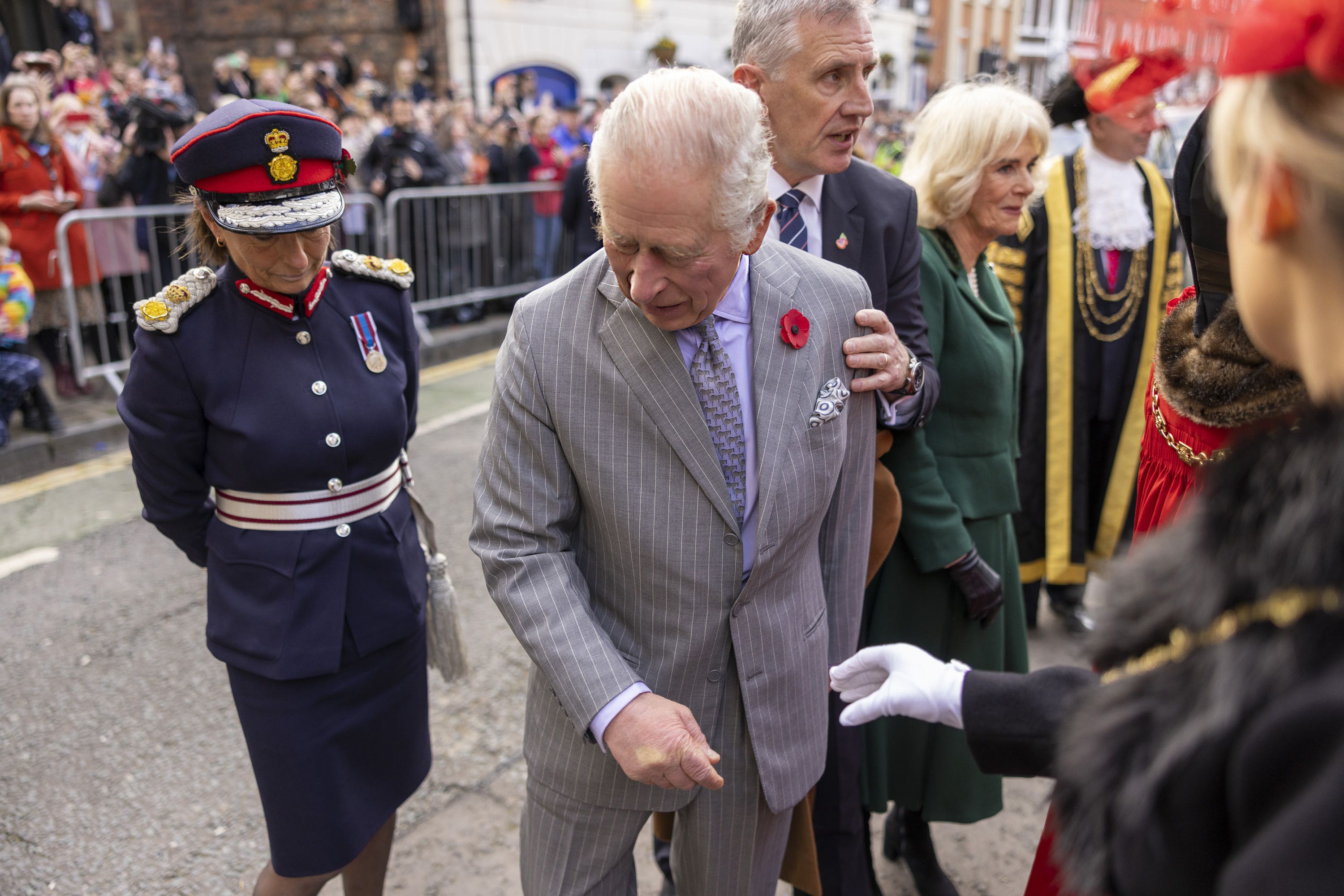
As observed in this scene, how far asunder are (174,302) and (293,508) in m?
0.47

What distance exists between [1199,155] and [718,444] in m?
0.88

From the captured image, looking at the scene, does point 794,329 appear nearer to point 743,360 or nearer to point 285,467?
point 743,360

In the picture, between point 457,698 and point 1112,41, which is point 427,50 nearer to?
point 457,698

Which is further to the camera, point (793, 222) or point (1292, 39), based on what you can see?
point (793, 222)

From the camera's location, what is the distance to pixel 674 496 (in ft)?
5.27

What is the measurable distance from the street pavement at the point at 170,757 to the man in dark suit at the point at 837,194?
452 millimetres

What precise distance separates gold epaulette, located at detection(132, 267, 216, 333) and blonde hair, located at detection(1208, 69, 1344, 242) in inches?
70.6

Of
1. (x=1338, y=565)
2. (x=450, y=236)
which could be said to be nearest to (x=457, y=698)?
(x=1338, y=565)

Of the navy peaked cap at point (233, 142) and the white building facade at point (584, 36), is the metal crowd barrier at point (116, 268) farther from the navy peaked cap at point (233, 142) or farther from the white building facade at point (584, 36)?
the white building facade at point (584, 36)

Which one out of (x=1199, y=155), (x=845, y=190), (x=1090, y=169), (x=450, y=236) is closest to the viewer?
(x=1199, y=155)

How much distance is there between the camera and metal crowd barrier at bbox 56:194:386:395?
6.21 m

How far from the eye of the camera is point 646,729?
1510 mm

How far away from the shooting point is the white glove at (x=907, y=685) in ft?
4.59

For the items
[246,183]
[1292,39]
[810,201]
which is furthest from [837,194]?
[1292,39]
